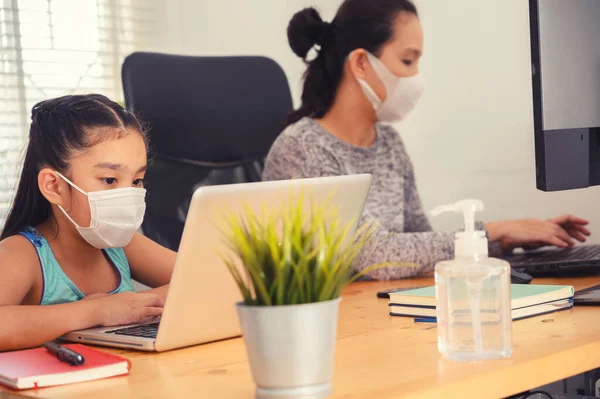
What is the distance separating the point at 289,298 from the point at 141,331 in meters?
0.47

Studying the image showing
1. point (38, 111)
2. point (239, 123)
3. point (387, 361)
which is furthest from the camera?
point (239, 123)

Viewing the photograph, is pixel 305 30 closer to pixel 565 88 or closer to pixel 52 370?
pixel 565 88

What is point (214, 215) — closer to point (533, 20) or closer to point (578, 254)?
point (533, 20)

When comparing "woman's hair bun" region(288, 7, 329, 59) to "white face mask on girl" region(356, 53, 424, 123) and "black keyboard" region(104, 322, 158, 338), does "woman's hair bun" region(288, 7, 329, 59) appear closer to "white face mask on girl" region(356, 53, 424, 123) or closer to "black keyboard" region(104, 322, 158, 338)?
"white face mask on girl" region(356, 53, 424, 123)

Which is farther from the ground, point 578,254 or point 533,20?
point 533,20

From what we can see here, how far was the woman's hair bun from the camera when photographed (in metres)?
2.13

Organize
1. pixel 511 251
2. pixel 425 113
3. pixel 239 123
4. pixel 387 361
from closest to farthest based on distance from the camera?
pixel 387 361 → pixel 511 251 → pixel 239 123 → pixel 425 113

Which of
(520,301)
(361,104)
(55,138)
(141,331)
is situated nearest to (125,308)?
(141,331)

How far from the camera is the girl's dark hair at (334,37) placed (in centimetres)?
206

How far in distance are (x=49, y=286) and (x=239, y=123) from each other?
80cm

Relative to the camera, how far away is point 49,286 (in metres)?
1.37

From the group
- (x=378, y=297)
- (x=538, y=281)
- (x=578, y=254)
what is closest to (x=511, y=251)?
(x=578, y=254)

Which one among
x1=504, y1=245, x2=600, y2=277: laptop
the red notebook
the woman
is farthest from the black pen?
the woman

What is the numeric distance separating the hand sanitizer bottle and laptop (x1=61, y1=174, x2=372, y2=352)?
0.12 m
